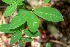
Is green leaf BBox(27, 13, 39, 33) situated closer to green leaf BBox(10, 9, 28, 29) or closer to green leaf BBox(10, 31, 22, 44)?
green leaf BBox(10, 9, 28, 29)

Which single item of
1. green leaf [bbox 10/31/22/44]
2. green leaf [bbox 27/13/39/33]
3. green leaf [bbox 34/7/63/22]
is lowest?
green leaf [bbox 10/31/22/44]

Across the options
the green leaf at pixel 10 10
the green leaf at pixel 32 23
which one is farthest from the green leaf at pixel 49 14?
the green leaf at pixel 10 10

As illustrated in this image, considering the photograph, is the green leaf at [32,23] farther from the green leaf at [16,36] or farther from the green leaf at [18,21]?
the green leaf at [16,36]

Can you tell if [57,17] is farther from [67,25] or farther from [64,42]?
[67,25]

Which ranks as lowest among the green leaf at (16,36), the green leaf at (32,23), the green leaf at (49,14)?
the green leaf at (16,36)

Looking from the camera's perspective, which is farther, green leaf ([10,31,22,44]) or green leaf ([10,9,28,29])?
green leaf ([10,31,22,44])

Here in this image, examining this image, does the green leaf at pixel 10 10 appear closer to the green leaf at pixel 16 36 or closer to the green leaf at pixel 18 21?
the green leaf at pixel 18 21

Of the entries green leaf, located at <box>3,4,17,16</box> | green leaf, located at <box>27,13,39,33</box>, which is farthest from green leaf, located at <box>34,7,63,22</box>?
green leaf, located at <box>3,4,17,16</box>

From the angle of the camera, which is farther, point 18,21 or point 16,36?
point 16,36

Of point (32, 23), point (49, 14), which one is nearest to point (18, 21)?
point (32, 23)

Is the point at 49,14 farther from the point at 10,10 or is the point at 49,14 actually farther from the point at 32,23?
the point at 10,10

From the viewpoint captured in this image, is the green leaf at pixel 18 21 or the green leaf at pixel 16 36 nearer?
the green leaf at pixel 18 21

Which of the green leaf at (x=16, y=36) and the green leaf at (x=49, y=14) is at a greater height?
the green leaf at (x=49, y=14)
